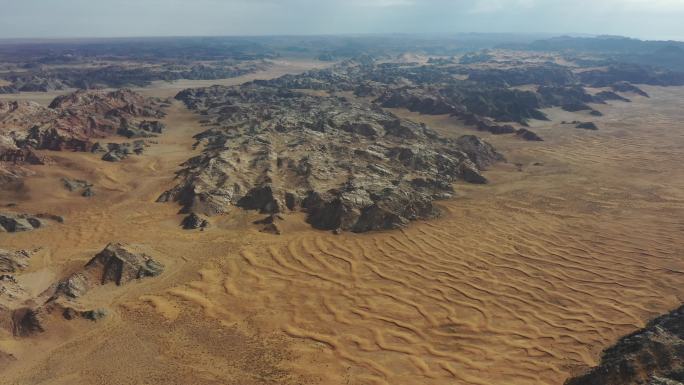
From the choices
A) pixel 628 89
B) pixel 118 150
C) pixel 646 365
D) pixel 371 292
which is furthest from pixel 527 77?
pixel 646 365

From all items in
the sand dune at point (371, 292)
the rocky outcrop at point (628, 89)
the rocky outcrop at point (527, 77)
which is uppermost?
the rocky outcrop at point (527, 77)

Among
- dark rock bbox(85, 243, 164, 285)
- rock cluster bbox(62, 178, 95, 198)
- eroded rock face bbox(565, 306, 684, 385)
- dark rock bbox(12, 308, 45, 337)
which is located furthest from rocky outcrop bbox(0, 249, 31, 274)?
eroded rock face bbox(565, 306, 684, 385)

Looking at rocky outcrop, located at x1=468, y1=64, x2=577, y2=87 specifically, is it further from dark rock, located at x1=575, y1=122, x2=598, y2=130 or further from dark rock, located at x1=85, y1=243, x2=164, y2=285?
dark rock, located at x1=85, y1=243, x2=164, y2=285

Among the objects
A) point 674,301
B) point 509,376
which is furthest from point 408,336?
point 674,301

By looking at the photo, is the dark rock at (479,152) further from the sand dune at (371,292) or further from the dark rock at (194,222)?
the dark rock at (194,222)

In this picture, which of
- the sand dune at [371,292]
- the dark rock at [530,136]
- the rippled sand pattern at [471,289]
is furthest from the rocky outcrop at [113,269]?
the dark rock at [530,136]

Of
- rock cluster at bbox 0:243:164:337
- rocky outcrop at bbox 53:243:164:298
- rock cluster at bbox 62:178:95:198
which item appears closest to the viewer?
rock cluster at bbox 0:243:164:337

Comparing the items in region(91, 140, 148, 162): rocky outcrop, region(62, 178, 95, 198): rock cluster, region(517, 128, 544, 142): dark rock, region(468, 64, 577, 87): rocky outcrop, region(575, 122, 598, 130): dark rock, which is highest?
region(468, 64, 577, 87): rocky outcrop
